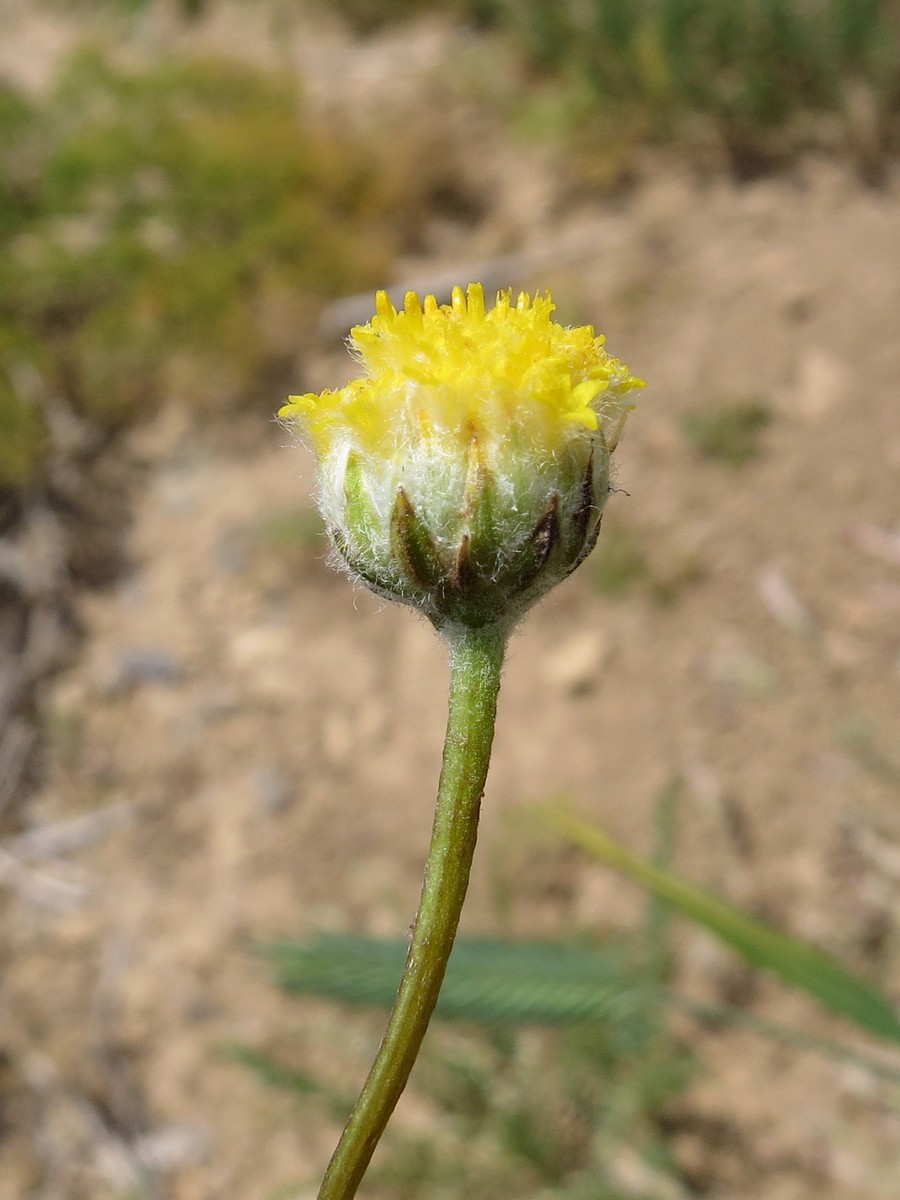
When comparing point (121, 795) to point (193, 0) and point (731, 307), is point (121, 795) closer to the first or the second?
point (731, 307)

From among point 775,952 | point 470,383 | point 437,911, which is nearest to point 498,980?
point 775,952

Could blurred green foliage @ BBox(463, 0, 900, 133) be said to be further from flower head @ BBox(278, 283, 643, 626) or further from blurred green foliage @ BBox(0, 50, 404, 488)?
flower head @ BBox(278, 283, 643, 626)

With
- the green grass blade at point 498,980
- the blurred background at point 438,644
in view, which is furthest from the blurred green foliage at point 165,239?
the green grass blade at point 498,980

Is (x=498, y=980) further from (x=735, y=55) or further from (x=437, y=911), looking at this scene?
(x=735, y=55)

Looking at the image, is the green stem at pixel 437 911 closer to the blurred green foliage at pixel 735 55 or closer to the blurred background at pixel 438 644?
the blurred background at pixel 438 644

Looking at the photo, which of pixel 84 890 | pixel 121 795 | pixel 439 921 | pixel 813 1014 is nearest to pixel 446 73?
pixel 121 795

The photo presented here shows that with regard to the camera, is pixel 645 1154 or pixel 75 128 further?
pixel 75 128
